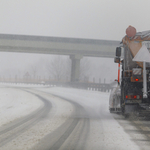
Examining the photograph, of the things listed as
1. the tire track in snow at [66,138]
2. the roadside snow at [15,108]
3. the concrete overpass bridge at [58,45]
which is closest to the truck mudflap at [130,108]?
the tire track in snow at [66,138]

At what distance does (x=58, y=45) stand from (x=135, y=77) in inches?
1277

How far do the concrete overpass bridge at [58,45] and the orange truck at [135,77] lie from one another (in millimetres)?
31571

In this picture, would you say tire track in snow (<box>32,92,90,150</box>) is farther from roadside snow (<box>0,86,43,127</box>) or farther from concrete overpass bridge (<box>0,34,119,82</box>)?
concrete overpass bridge (<box>0,34,119,82</box>)

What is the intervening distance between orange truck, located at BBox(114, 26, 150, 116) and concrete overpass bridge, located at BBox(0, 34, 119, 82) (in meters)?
31.6

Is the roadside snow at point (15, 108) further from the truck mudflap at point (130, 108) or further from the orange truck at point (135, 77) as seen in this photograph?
the orange truck at point (135, 77)

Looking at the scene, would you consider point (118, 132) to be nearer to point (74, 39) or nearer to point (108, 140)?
point (108, 140)

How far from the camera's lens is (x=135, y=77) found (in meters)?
8.70

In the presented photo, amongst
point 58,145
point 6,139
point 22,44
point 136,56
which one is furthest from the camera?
point 22,44

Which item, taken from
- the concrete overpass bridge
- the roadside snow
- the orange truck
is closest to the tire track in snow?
the orange truck

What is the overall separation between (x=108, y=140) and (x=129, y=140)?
0.50 metres

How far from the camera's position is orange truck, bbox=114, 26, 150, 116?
28.3 ft

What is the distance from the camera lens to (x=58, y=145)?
5469 mm

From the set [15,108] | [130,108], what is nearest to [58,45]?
[15,108]

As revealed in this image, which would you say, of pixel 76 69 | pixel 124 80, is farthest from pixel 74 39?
pixel 124 80
